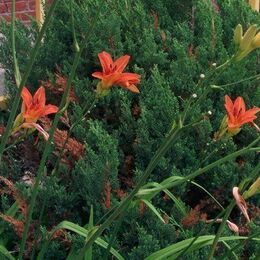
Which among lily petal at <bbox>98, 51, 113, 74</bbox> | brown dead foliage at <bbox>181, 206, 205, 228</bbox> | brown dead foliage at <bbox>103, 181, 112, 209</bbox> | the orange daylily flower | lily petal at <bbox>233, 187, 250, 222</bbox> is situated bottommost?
brown dead foliage at <bbox>181, 206, 205, 228</bbox>

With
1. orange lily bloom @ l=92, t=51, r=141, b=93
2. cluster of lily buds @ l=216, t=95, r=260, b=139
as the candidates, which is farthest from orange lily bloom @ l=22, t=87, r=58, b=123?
cluster of lily buds @ l=216, t=95, r=260, b=139

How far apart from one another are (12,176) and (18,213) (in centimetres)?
22

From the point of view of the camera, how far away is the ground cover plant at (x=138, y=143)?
7.01ft

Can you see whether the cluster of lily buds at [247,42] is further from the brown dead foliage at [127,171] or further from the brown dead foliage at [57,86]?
the brown dead foliage at [57,86]

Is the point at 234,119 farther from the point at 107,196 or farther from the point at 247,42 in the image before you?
the point at 107,196

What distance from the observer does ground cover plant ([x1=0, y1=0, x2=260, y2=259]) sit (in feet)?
7.01

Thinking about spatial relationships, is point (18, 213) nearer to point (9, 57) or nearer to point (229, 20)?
point (9, 57)

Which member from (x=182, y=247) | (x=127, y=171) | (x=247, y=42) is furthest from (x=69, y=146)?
(x=247, y=42)

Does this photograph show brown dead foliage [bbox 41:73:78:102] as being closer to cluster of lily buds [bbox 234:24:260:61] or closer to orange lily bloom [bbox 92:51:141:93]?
orange lily bloom [bbox 92:51:141:93]

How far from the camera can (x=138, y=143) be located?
93.4 inches

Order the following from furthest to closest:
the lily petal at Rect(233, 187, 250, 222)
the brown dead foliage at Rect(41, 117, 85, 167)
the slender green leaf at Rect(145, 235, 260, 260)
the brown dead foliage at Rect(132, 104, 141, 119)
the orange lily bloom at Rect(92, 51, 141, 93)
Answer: the brown dead foliage at Rect(132, 104, 141, 119) < the brown dead foliage at Rect(41, 117, 85, 167) < the slender green leaf at Rect(145, 235, 260, 260) < the orange lily bloom at Rect(92, 51, 141, 93) < the lily petal at Rect(233, 187, 250, 222)

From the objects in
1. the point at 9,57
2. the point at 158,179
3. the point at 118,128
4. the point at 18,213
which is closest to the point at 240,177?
the point at 158,179

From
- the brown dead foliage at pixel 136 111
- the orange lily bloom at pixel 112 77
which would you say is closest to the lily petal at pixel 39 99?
the orange lily bloom at pixel 112 77

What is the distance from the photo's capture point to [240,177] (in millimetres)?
2379
